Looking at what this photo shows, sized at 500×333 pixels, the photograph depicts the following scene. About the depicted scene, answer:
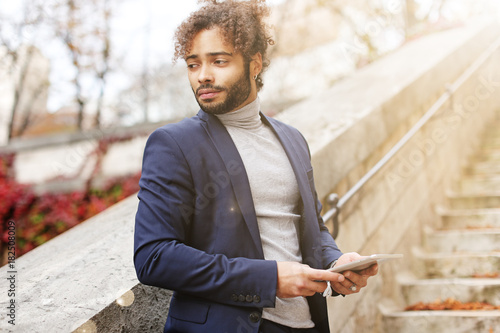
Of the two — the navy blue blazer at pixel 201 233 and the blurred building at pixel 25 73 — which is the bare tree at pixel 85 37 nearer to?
the blurred building at pixel 25 73

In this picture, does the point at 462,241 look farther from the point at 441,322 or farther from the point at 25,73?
the point at 25,73

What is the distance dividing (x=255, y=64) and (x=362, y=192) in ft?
6.12

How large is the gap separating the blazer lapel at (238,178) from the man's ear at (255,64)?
0.30m

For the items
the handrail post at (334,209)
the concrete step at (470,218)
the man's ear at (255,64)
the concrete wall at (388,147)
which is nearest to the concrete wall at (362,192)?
the concrete wall at (388,147)

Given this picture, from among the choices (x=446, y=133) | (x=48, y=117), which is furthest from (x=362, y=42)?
(x=48, y=117)

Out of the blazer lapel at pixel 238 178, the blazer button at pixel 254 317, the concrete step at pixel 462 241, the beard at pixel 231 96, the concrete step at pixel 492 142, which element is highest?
the beard at pixel 231 96

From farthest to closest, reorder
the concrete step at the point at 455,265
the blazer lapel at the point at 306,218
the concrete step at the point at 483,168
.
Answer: the concrete step at the point at 483,168
the concrete step at the point at 455,265
the blazer lapel at the point at 306,218

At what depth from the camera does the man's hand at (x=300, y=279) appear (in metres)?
1.33

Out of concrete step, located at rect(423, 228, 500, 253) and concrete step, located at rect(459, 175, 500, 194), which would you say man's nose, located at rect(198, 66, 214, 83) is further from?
concrete step, located at rect(459, 175, 500, 194)

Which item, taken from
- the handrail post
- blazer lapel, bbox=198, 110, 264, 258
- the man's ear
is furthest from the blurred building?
blazer lapel, bbox=198, 110, 264, 258

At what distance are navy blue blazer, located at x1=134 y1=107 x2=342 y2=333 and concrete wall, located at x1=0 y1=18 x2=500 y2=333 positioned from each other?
30 cm

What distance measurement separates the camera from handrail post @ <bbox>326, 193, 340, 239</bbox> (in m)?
2.59

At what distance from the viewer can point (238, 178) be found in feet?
4.90

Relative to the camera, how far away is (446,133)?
523cm
